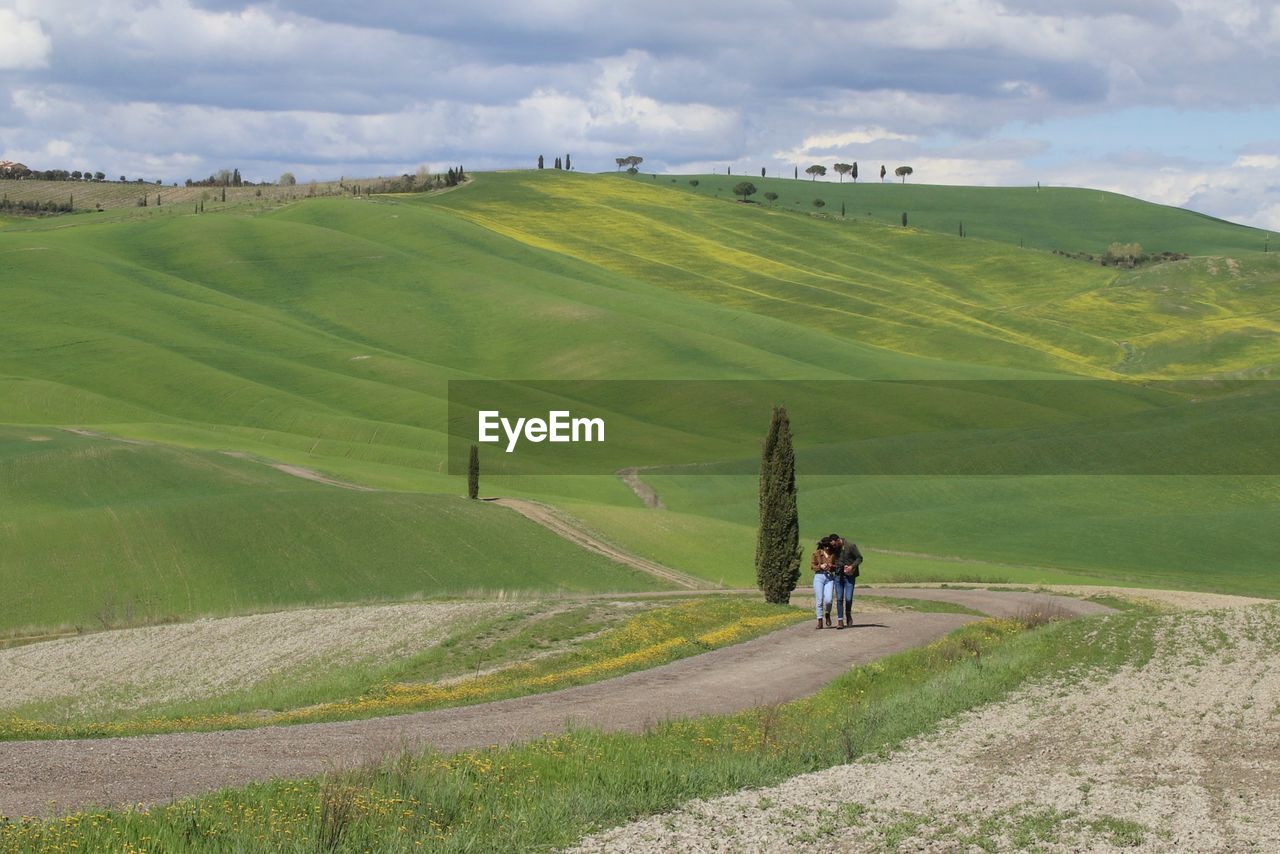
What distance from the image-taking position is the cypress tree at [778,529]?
4156 centimetres

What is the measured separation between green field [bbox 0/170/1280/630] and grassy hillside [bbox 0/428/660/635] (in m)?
0.17

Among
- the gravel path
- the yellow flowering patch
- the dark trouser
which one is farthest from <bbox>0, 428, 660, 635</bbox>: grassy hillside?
the gravel path

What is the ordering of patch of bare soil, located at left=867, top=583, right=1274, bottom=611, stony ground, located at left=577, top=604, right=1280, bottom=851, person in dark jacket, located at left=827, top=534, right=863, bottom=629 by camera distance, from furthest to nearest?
patch of bare soil, located at left=867, top=583, right=1274, bottom=611
person in dark jacket, located at left=827, top=534, right=863, bottom=629
stony ground, located at left=577, top=604, right=1280, bottom=851

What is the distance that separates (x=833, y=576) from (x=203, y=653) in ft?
50.5

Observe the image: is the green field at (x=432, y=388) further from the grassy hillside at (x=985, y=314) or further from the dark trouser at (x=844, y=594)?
the dark trouser at (x=844, y=594)

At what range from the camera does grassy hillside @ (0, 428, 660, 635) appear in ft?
158

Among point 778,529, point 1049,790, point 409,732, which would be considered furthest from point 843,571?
point 1049,790

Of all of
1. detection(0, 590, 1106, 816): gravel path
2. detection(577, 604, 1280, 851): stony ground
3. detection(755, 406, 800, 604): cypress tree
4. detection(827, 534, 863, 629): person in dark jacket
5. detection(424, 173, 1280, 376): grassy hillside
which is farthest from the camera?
detection(424, 173, 1280, 376): grassy hillside

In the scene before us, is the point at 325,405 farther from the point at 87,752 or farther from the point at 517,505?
the point at 87,752

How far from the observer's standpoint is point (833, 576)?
109 ft

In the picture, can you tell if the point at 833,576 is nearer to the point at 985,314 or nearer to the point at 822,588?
the point at 822,588

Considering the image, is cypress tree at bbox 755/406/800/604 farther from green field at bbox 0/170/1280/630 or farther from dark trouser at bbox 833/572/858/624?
green field at bbox 0/170/1280/630

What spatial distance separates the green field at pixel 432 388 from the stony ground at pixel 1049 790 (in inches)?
1324

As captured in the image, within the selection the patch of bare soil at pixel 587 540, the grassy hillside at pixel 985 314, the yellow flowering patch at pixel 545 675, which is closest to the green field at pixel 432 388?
the grassy hillside at pixel 985 314
